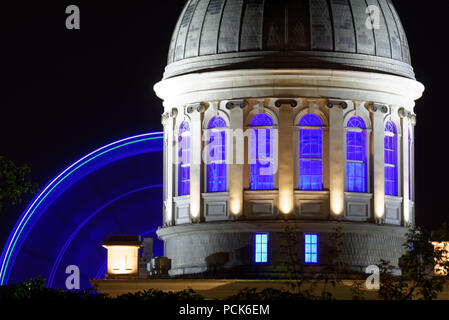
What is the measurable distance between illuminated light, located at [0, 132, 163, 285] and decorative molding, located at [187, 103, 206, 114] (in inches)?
376

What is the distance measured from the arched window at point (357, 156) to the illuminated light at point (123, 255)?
10.1m

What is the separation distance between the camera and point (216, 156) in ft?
247

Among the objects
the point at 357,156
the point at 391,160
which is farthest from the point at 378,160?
the point at 391,160

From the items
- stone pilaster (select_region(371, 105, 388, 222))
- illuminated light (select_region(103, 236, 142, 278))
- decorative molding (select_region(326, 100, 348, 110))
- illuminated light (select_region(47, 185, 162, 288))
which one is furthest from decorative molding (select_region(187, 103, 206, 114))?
illuminated light (select_region(47, 185, 162, 288))

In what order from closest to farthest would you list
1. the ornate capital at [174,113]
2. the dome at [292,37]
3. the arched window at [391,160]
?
the dome at [292,37], the arched window at [391,160], the ornate capital at [174,113]

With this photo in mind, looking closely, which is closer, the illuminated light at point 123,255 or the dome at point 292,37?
the illuminated light at point 123,255

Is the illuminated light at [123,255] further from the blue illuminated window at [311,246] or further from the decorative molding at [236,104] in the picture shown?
the blue illuminated window at [311,246]

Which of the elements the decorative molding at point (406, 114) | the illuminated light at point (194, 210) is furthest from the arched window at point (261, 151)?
the decorative molding at point (406, 114)

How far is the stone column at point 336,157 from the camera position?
74062 millimetres

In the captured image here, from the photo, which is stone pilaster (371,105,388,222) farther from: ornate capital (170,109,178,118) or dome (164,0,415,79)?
ornate capital (170,109,178,118)

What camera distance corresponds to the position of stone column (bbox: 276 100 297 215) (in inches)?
2906

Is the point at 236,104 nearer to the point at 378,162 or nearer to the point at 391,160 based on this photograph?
the point at 378,162
